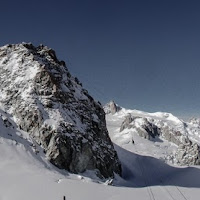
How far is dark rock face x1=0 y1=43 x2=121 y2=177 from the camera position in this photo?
182 feet

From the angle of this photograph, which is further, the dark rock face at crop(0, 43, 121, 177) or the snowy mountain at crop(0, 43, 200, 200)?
the dark rock face at crop(0, 43, 121, 177)

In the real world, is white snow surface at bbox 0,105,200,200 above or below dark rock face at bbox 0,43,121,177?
below

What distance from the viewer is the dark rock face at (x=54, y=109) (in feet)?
182

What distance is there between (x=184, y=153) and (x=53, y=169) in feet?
247

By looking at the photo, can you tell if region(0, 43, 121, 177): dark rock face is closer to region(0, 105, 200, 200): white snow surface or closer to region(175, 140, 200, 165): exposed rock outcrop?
region(0, 105, 200, 200): white snow surface

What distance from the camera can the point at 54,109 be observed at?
60.5 m

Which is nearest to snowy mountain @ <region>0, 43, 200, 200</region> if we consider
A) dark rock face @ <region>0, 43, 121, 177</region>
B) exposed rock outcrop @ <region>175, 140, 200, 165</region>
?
dark rock face @ <region>0, 43, 121, 177</region>

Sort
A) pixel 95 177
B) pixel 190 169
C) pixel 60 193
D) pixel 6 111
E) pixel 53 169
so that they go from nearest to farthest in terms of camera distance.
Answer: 1. pixel 60 193
2. pixel 53 169
3. pixel 95 177
4. pixel 6 111
5. pixel 190 169

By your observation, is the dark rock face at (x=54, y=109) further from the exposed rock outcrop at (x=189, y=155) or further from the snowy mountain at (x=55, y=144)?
the exposed rock outcrop at (x=189, y=155)

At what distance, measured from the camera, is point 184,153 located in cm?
11456

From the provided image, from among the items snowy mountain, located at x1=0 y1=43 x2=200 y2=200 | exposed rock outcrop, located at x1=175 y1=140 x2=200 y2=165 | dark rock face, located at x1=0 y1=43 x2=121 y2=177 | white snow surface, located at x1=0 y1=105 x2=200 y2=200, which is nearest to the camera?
white snow surface, located at x1=0 y1=105 x2=200 y2=200

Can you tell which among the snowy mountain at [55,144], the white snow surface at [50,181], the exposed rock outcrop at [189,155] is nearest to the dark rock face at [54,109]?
the snowy mountain at [55,144]

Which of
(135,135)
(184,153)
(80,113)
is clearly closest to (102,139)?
(80,113)

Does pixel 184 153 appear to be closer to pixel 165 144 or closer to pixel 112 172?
pixel 112 172
